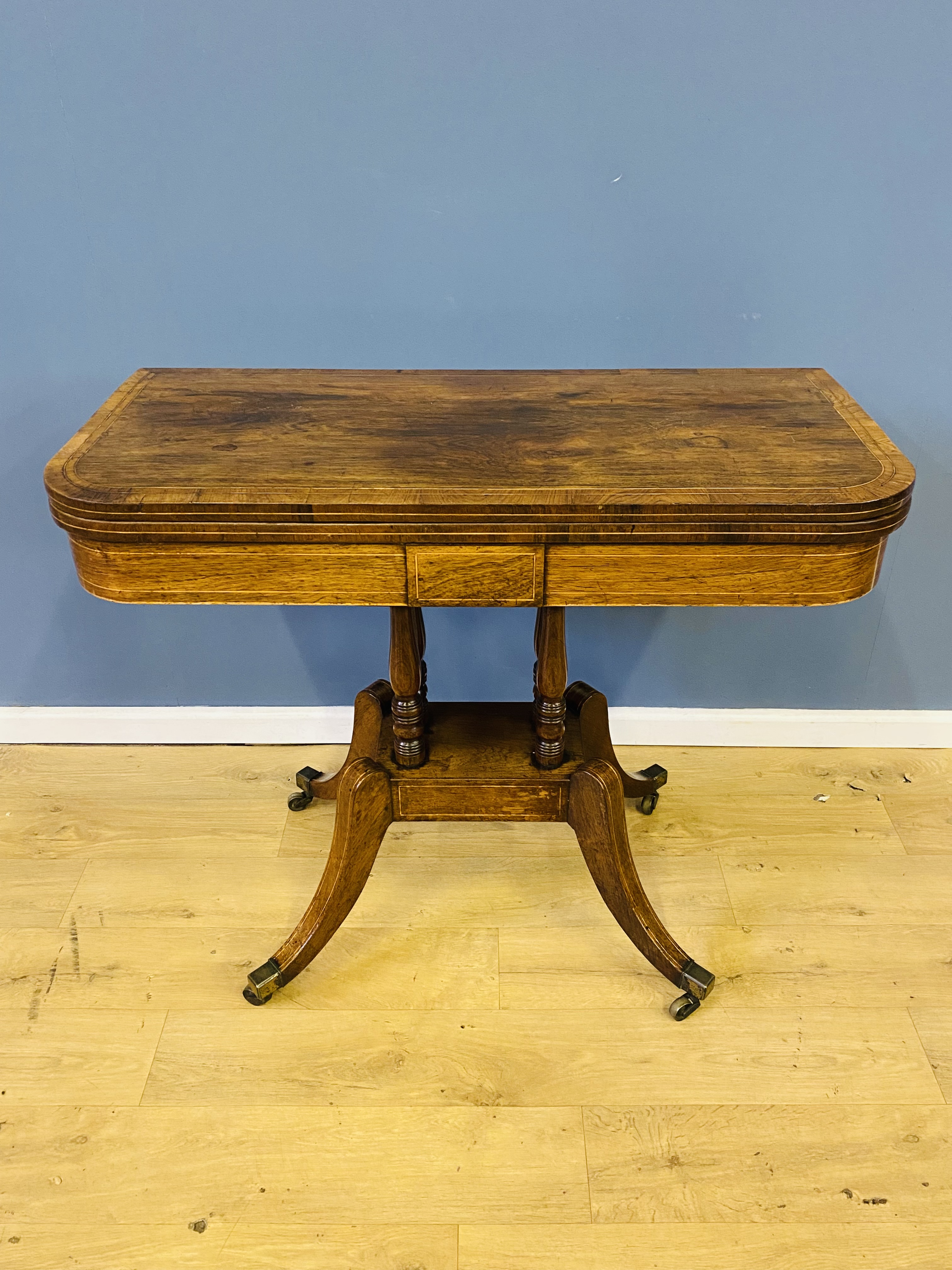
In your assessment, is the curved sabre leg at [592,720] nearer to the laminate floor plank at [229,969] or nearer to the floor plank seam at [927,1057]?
the laminate floor plank at [229,969]

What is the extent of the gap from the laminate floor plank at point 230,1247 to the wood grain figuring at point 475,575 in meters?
0.87

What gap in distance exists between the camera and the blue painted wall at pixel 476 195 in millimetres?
1707

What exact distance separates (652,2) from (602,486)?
921 millimetres

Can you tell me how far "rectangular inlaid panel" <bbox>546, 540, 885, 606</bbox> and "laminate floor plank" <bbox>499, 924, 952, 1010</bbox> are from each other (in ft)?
2.44

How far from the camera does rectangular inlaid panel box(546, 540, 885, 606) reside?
1.34m

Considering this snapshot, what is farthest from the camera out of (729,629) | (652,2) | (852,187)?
(729,629)

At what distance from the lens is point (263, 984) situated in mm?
1697

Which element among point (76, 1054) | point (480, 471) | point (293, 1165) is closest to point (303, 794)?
point (76, 1054)

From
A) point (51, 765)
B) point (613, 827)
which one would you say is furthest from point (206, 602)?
point (51, 765)

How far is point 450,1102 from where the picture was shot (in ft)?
5.15

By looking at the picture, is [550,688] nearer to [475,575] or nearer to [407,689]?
[407,689]

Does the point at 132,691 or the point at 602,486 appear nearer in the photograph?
the point at 602,486

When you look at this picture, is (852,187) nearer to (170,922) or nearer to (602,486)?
(602,486)

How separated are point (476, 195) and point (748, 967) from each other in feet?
4.70
